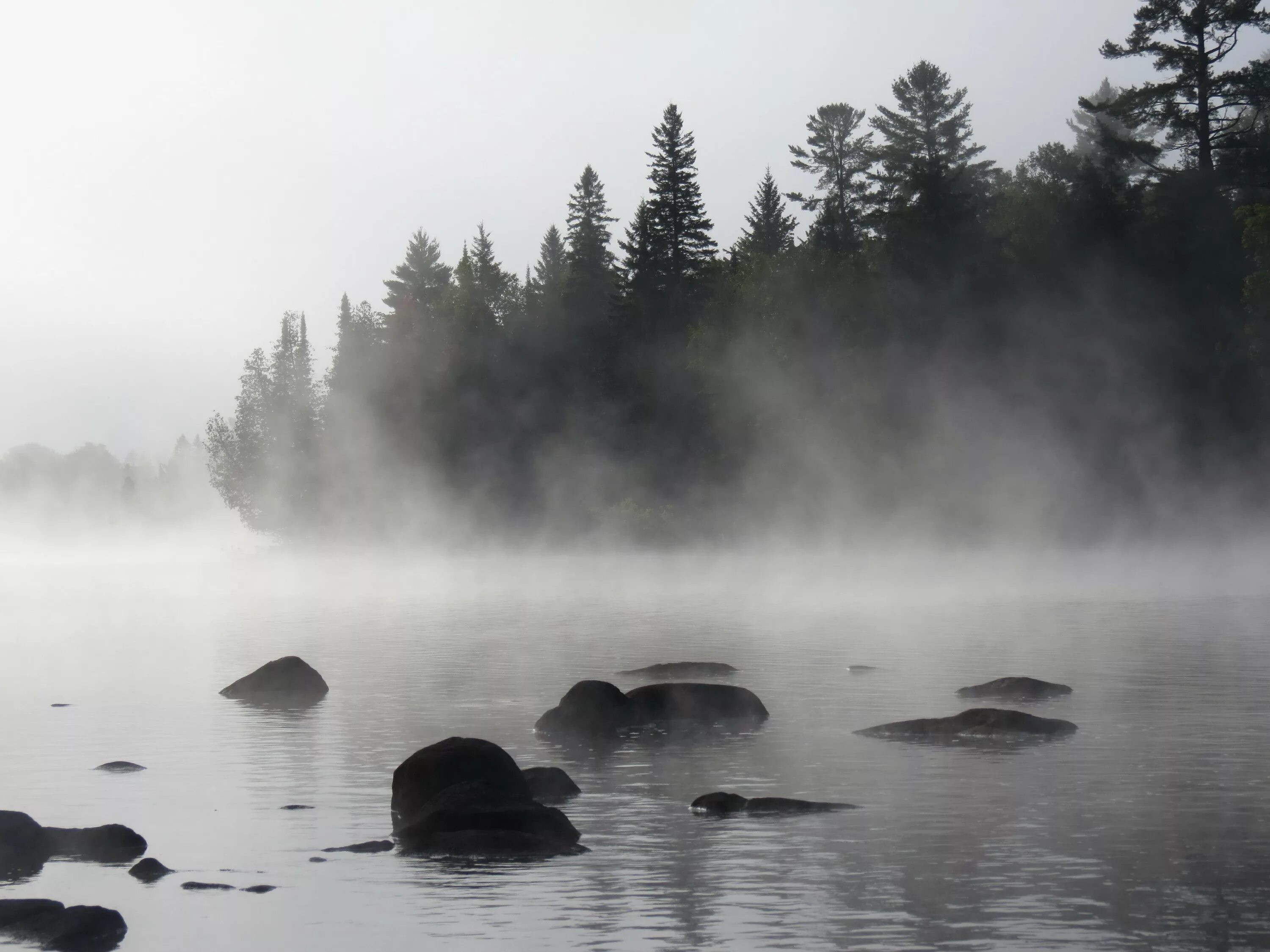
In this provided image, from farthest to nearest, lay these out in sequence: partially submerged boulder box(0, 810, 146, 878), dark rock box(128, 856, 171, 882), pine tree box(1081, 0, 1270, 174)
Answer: pine tree box(1081, 0, 1270, 174) → partially submerged boulder box(0, 810, 146, 878) → dark rock box(128, 856, 171, 882)

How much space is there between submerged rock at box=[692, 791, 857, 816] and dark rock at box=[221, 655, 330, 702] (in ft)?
45.2

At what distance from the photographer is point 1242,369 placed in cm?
7438

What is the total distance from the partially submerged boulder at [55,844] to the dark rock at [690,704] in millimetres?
10639

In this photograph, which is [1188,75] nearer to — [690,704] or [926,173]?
[926,173]

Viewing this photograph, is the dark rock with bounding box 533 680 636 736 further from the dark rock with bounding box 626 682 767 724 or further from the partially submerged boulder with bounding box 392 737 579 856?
the partially submerged boulder with bounding box 392 737 579 856

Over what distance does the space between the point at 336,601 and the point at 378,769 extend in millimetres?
45062

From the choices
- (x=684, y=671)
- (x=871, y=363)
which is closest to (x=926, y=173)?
(x=871, y=363)

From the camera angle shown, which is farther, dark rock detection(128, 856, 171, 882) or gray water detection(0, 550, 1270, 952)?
dark rock detection(128, 856, 171, 882)

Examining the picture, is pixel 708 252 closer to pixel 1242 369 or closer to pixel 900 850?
pixel 1242 369

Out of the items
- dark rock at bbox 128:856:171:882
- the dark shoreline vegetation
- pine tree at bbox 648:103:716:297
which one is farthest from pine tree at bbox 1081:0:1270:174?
dark rock at bbox 128:856:171:882

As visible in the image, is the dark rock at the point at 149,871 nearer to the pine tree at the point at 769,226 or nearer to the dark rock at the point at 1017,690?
the dark rock at the point at 1017,690

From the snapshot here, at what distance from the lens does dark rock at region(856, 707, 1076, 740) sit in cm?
2336

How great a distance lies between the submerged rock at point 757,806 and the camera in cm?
1783

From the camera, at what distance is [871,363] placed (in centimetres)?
8644
